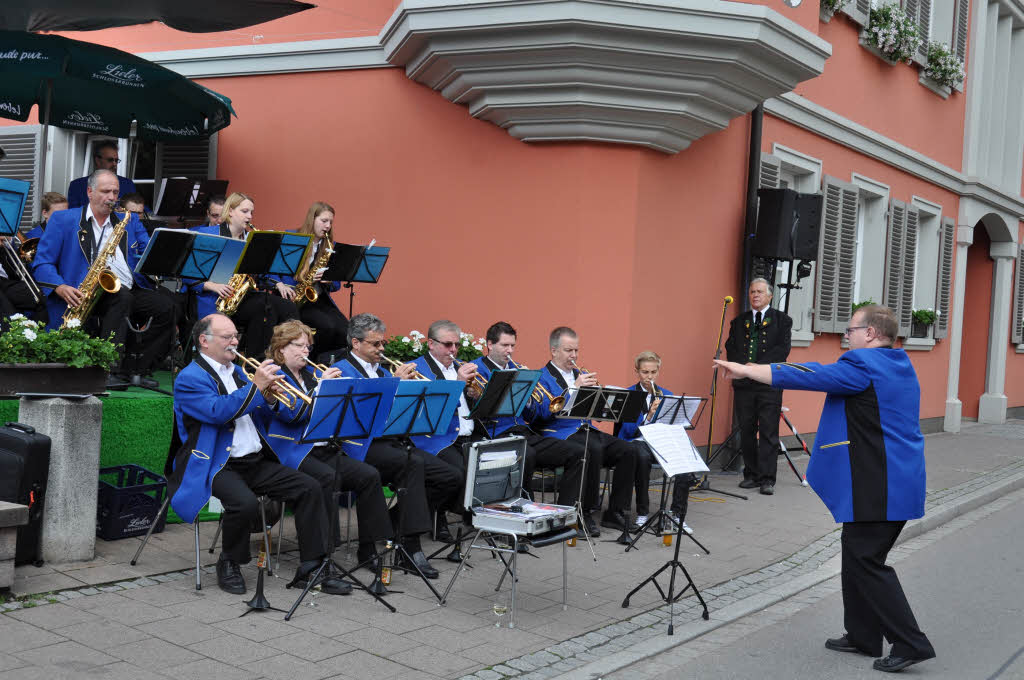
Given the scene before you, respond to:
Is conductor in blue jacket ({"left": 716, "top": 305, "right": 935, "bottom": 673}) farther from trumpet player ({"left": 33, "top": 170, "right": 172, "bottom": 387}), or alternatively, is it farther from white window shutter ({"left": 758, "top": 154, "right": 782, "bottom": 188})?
white window shutter ({"left": 758, "top": 154, "right": 782, "bottom": 188})

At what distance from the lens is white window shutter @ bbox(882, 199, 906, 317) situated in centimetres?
1583

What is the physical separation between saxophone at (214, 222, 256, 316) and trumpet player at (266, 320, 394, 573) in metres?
2.10

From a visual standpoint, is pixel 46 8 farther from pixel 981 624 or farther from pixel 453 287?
pixel 981 624

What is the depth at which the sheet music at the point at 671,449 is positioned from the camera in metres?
6.34

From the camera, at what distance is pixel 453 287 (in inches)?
437

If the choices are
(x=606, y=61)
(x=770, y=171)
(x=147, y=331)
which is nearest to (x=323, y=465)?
(x=147, y=331)

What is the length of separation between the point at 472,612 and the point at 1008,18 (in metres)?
18.3

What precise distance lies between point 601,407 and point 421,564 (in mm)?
2004

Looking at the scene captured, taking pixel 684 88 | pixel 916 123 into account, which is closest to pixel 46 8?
pixel 684 88

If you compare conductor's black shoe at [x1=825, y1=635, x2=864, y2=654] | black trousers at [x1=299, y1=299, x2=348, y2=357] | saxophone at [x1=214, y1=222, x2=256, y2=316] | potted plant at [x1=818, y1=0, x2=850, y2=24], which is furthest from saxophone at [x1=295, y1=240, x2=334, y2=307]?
potted plant at [x1=818, y1=0, x2=850, y2=24]

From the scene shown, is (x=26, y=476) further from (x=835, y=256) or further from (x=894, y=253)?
(x=894, y=253)

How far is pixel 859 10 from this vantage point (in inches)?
544

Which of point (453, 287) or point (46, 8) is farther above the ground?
point (46, 8)

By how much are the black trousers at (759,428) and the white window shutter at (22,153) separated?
8.62 metres
